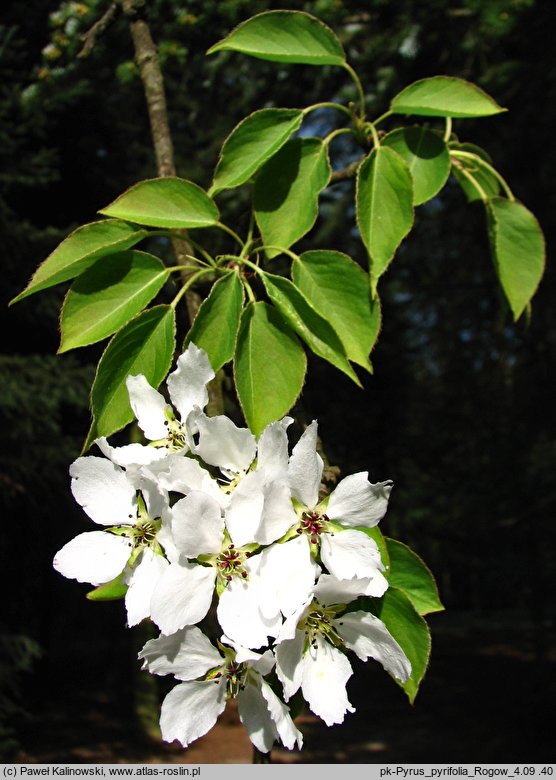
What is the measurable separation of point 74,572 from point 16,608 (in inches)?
176

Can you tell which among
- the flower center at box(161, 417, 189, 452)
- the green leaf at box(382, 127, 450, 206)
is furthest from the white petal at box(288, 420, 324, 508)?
the green leaf at box(382, 127, 450, 206)

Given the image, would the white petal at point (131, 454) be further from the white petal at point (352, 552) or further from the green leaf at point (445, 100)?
the green leaf at point (445, 100)

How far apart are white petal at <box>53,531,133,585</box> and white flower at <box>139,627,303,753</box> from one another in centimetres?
7

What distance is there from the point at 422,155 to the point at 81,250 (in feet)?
1.21

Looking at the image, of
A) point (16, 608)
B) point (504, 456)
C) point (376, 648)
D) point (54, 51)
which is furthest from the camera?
point (504, 456)

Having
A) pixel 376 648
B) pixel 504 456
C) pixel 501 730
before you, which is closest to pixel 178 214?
pixel 376 648

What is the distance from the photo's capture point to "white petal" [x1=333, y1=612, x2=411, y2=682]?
0.54 m

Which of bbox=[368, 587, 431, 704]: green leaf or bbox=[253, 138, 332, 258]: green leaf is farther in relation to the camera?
bbox=[253, 138, 332, 258]: green leaf

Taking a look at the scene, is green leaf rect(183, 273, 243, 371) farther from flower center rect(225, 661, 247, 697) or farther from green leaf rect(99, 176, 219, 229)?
flower center rect(225, 661, 247, 697)

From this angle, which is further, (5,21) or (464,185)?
(5,21)

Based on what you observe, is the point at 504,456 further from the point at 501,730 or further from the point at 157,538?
the point at 157,538

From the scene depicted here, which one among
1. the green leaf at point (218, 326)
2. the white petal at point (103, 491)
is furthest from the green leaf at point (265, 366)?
the white petal at point (103, 491)

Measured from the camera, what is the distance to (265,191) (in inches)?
28.3

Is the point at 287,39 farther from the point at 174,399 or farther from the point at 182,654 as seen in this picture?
the point at 182,654
